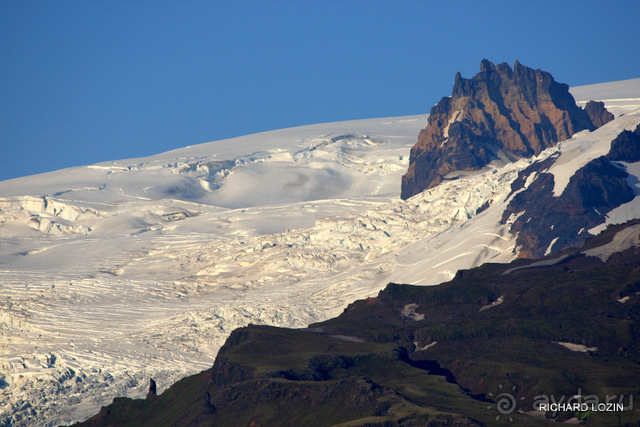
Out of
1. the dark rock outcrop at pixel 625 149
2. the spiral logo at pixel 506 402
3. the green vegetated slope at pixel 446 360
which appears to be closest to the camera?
the spiral logo at pixel 506 402

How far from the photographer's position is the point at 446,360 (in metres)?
114

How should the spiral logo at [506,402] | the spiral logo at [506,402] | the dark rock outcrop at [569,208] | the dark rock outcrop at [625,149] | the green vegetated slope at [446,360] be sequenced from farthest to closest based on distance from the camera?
the dark rock outcrop at [625,149] < the dark rock outcrop at [569,208] < the spiral logo at [506,402] < the green vegetated slope at [446,360] < the spiral logo at [506,402]

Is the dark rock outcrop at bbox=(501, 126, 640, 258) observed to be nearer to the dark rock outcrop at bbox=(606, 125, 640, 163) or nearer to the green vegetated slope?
the dark rock outcrop at bbox=(606, 125, 640, 163)

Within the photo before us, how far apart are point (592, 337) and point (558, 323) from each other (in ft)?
18.5

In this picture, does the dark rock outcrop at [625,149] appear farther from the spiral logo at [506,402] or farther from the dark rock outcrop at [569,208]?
the spiral logo at [506,402]

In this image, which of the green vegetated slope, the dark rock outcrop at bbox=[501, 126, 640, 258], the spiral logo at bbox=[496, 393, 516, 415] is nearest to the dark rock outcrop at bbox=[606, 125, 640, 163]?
the dark rock outcrop at bbox=[501, 126, 640, 258]

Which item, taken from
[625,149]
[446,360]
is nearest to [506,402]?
[446,360]

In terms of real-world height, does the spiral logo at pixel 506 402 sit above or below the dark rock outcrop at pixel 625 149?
below

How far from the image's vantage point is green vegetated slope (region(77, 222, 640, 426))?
94375 millimetres

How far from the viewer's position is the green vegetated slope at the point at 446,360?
94375mm

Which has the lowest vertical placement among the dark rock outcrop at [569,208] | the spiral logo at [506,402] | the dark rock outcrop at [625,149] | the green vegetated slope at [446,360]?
the spiral logo at [506,402]

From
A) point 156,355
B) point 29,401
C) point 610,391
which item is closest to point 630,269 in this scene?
point 610,391

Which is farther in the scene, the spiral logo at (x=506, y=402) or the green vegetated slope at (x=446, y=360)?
the spiral logo at (x=506, y=402)

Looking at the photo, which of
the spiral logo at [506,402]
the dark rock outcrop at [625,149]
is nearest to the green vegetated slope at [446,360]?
the spiral logo at [506,402]
